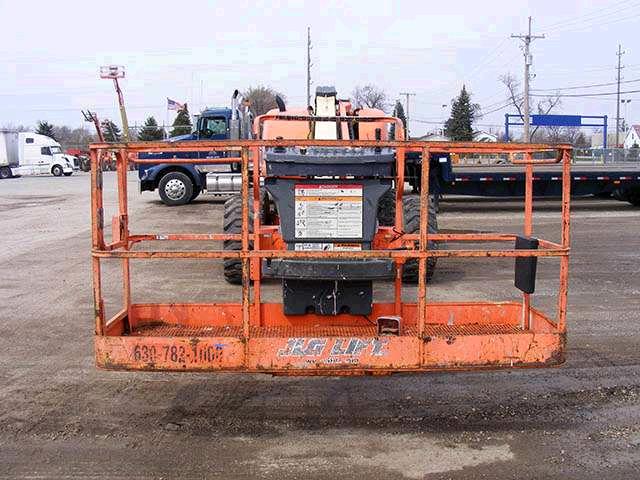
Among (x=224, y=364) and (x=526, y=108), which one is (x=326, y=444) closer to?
(x=224, y=364)

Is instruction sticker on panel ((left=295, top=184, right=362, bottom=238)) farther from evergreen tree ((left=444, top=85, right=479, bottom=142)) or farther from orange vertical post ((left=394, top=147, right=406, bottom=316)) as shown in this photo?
evergreen tree ((left=444, top=85, right=479, bottom=142))

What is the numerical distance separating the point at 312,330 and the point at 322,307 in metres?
0.20

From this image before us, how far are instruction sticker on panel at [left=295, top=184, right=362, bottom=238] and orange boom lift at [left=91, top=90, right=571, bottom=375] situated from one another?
2 cm

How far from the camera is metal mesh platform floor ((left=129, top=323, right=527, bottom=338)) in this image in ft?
16.5

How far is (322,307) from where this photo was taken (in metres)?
5.12

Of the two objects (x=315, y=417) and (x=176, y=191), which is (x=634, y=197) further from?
(x=315, y=417)

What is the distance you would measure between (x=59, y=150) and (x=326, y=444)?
175 ft

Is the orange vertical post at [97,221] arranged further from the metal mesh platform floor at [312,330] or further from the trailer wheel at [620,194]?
the trailer wheel at [620,194]

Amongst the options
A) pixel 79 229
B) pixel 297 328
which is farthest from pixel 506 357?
pixel 79 229

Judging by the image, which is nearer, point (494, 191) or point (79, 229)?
point (79, 229)

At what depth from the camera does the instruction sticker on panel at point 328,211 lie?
4.80m

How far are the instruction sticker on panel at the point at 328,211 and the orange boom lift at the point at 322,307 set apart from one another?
0.05ft

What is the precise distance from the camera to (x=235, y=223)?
957 cm

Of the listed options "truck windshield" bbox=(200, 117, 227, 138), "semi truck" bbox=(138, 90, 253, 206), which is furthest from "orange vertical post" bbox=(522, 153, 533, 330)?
"truck windshield" bbox=(200, 117, 227, 138)
